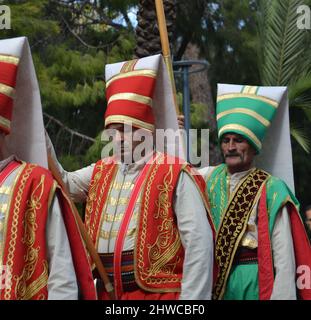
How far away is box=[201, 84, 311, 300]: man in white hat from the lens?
5117 mm

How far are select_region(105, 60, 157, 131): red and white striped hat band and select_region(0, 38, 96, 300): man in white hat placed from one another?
0.78m

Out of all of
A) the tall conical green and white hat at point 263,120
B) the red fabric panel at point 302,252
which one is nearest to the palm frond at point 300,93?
the tall conical green and white hat at point 263,120

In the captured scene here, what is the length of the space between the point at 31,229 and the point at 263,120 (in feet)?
7.31

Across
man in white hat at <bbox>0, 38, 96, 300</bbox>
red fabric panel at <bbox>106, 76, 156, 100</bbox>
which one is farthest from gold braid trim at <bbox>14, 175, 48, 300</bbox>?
red fabric panel at <bbox>106, 76, 156, 100</bbox>

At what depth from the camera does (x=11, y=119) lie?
3.97 meters

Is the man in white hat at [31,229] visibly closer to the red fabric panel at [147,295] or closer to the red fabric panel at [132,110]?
the red fabric panel at [147,295]

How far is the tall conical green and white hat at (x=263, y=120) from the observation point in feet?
18.1

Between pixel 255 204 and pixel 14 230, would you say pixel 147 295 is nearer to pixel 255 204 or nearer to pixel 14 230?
pixel 14 230

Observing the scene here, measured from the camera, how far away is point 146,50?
31.0 ft

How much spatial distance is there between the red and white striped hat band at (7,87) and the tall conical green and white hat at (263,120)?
73.8 inches

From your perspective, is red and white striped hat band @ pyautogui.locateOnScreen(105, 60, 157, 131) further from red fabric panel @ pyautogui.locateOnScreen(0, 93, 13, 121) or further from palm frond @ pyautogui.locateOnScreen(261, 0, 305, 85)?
palm frond @ pyautogui.locateOnScreen(261, 0, 305, 85)

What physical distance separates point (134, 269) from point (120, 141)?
2.18ft

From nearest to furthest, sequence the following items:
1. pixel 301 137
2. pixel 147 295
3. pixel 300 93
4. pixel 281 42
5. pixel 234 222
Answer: pixel 147 295
pixel 234 222
pixel 281 42
pixel 300 93
pixel 301 137

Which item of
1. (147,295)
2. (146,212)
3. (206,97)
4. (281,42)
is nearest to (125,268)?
(147,295)
